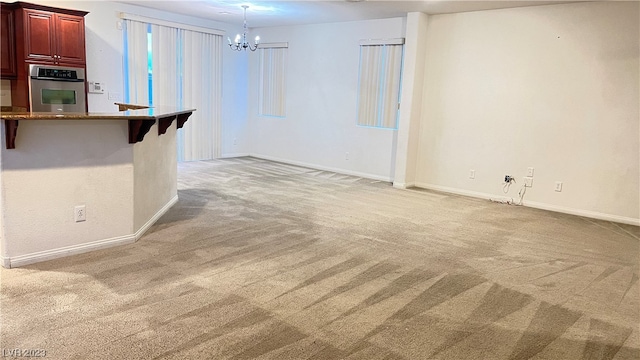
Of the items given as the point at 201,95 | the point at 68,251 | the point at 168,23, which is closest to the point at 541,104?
the point at 68,251

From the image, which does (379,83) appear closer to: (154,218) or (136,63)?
(136,63)

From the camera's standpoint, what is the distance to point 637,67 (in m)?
4.98

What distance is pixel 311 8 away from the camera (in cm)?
638

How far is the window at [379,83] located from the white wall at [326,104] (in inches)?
4.5

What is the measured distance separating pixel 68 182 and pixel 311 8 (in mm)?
4195

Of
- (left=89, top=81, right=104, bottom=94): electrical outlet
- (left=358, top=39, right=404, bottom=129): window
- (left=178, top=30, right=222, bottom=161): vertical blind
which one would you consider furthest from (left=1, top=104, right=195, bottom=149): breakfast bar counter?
(left=178, top=30, right=222, bottom=161): vertical blind

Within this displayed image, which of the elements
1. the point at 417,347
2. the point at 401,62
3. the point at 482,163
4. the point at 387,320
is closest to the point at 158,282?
the point at 387,320

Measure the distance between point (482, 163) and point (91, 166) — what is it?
186 inches

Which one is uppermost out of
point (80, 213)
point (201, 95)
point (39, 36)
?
point (39, 36)

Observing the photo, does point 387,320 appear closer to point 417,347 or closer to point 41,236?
point 417,347

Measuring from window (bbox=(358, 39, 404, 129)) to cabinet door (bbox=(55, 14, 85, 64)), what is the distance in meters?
3.92

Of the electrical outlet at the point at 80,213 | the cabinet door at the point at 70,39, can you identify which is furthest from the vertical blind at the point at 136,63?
the electrical outlet at the point at 80,213

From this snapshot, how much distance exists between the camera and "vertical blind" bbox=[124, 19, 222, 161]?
7098 millimetres

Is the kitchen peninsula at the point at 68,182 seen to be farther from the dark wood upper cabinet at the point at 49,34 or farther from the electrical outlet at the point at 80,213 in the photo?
the dark wood upper cabinet at the point at 49,34
